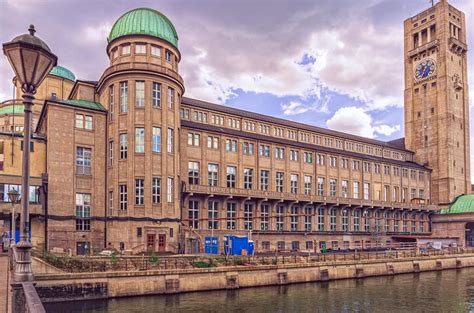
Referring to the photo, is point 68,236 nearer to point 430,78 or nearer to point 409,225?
point 409,225

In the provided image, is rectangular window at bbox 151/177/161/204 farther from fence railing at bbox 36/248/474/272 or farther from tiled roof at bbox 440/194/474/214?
tiled roof at bbox 440/194/474/214

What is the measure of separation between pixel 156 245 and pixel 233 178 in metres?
19.2

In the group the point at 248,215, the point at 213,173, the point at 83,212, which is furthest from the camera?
the point at 248,215

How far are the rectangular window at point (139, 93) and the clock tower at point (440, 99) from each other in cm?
7240

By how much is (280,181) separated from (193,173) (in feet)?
56.0

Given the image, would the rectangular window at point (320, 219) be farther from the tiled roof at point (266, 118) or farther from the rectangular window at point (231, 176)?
the rectangular window at point (231, 176)

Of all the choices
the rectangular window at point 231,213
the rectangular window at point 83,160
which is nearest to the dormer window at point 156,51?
the rectangular window at point 83,160

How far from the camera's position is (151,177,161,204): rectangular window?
50.6 meters

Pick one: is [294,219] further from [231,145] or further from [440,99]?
[440,99]

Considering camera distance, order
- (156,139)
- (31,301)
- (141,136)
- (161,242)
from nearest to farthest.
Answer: (31,301) < (161,242) < (141,136) < (156,139)

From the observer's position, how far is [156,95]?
173 feet

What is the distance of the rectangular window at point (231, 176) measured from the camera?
64444 mm

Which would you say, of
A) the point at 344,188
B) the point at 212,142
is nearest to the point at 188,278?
the point at 212,142

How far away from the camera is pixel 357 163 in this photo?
83.2 meters
